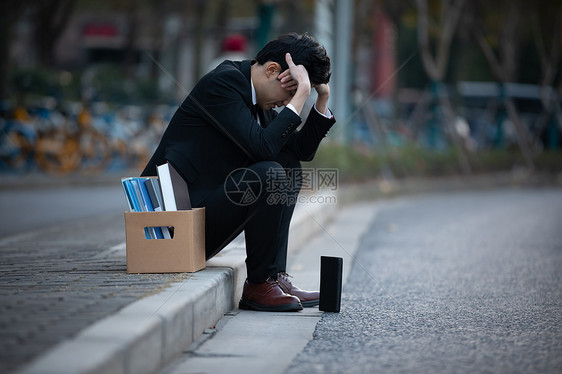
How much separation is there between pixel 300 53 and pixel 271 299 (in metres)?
1.26

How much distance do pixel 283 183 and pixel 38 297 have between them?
1287mm

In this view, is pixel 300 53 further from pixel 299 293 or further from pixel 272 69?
pixel 299 293

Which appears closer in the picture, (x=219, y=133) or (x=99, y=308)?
(x=99, y=308)

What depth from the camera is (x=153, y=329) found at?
3098mm

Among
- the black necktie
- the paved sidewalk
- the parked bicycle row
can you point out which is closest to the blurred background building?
the parked bicycle row

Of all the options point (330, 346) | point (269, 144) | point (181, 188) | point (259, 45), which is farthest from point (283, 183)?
point (259, 45)

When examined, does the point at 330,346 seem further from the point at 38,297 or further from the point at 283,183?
the point at 38,297

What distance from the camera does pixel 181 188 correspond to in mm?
4324

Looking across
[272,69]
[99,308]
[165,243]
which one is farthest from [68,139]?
[99,308]

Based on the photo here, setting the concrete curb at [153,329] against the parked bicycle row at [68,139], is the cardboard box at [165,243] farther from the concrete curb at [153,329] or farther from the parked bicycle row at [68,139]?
the parked bicycle row at [68,139]

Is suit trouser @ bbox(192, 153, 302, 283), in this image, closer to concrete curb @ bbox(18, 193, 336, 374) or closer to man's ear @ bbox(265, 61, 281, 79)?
concrete curb @ bbox(18, 193, 336, 374)

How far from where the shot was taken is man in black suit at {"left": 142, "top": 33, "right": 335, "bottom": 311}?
A: 4258mm

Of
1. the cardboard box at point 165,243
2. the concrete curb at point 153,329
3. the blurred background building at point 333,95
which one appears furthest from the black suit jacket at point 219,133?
the blurred background building at point 333,95

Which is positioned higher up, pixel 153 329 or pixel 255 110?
pixel 255 110
